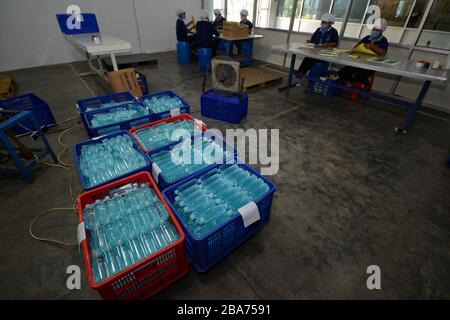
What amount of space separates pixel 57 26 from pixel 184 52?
327 cm

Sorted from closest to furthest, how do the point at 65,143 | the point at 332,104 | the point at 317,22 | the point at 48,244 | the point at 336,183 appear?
the point at 48,244 → the point at 336,183 → the point at 65,143 → the point at 332,104 → the point at 317,22

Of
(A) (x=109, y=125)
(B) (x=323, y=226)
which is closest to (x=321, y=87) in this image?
(B) (x=323, y=226)

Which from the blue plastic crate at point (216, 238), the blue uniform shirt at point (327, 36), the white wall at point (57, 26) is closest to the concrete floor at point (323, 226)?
the blue plastic crate at point (216, 238)

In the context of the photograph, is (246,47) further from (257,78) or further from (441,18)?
(441,18)

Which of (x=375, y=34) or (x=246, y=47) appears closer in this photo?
(x=375, y=34)

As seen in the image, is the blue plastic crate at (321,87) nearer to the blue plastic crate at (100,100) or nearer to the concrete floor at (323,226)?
the concrete floor at (323,226)

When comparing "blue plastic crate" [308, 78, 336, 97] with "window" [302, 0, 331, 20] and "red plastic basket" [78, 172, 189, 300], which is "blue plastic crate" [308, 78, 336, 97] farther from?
"window" [302, 0, 331, 20]

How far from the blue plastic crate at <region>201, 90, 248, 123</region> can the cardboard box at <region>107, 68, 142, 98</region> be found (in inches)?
54.9

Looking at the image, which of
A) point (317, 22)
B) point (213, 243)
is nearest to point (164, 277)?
point (213, 243)

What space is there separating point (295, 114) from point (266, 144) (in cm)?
113

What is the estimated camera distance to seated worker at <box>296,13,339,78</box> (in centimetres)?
412

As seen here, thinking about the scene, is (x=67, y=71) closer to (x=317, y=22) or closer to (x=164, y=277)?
(x=164, y=277)

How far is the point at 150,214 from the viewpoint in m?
1.59

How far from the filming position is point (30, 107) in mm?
2939
